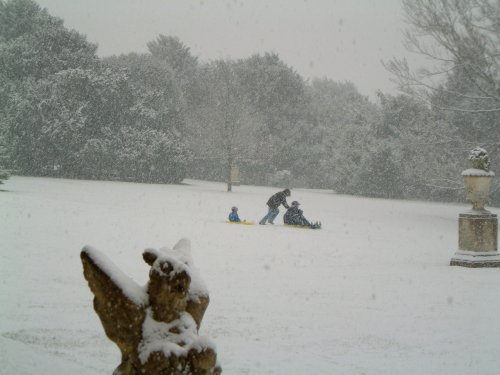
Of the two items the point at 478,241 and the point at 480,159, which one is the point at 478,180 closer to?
the point at 480,159

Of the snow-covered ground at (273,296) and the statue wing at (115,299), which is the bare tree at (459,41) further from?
the statue wing at (115,299)

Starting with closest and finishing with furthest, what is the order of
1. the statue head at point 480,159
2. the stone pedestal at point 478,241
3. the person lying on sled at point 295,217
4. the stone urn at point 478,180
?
the stone pedestal at point 478,241
the stone urn at point 478,180
the statue head at point 480,159
the person lying on sled at point 295,217

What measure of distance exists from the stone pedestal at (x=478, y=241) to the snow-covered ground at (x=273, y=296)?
12.4 inches

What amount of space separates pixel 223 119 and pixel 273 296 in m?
28.1

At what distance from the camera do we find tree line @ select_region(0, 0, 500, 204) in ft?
77.6

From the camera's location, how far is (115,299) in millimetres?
2727

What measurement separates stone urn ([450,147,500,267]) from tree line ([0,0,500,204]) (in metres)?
10.1

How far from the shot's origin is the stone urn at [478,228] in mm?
11117

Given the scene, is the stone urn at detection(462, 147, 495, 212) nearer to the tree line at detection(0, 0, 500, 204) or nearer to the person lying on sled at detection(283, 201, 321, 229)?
the person lying on sled at detection(283, 201, 321, 229)

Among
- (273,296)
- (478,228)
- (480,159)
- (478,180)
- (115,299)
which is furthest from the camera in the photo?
(480,159)

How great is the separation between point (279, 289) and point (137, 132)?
27551 mm

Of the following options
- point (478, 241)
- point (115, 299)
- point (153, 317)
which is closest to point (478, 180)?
point (478, 241)

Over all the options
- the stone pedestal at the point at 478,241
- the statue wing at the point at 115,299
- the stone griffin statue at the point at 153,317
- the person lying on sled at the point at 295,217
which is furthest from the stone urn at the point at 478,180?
the statue wing at the point at 115,299

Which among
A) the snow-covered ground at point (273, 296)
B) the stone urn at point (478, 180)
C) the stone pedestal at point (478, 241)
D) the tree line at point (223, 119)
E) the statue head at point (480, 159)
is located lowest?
the snow-covered ground at point (273, 296)
